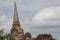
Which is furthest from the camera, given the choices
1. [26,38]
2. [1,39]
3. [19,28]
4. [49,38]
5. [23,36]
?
[19,28]

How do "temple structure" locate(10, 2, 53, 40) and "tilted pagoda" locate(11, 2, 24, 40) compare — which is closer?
"temple structure" locate(10, 2, 53, 40)

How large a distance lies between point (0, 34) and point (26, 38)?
53.2 meters

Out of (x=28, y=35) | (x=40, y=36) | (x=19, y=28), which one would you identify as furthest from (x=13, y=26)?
(x=40, y=36)

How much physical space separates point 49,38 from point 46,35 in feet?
5.79

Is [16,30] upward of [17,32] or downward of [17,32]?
upward

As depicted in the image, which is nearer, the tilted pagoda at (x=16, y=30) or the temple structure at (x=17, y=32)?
the temple structure at (x=17, y=32)

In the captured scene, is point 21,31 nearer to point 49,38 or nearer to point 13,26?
point 13,26

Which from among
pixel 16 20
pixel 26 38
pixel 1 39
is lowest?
pixel 1 39

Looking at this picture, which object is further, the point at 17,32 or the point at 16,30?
the point at 16,30

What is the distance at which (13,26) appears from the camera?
16250 cm

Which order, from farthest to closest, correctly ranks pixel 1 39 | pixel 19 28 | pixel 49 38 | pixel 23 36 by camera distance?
pixel 19 28 < pixel 23 36 < pixel 49 38 < pixel 1 39

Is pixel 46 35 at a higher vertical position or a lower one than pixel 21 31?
lower

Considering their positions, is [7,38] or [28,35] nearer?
[7,38]

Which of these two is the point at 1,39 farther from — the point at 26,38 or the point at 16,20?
the point at 16,20
